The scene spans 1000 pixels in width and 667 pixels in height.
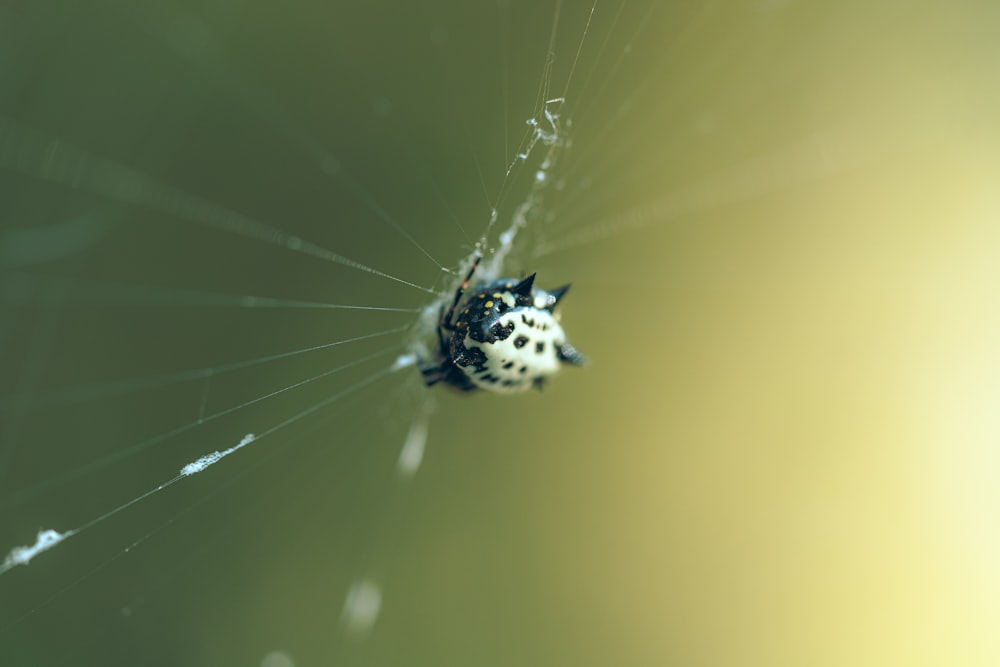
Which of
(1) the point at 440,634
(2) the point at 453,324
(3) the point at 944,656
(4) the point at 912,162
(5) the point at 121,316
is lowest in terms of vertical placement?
(3) the point at 944,656

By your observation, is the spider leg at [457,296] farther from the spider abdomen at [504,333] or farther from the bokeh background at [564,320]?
the bokeh background at [564,320]

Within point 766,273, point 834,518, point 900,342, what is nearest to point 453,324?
point 766,273

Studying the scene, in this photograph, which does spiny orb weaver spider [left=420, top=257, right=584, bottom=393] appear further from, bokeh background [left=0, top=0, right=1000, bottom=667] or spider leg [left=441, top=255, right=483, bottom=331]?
bokeh background [left=0, top=0, right=1000, bottom=667]

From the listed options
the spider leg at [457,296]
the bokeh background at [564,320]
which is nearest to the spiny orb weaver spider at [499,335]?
the spider leg at [457,296]

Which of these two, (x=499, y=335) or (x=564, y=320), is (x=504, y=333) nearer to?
(x=499, y=335)

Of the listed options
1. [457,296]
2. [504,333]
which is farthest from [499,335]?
[457,296]

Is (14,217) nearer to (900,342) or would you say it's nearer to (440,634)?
(440,634)
